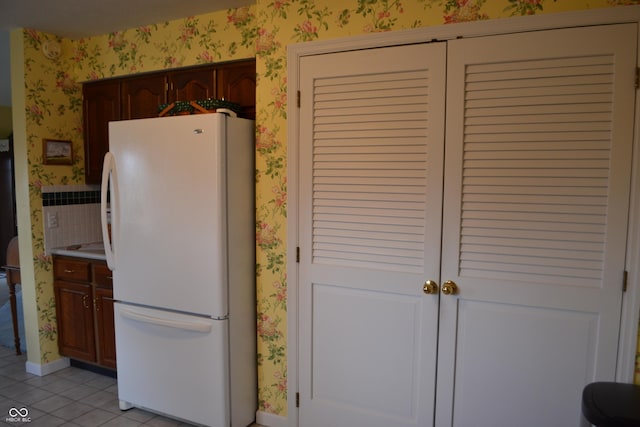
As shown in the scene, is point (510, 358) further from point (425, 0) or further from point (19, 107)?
point (19, 107)

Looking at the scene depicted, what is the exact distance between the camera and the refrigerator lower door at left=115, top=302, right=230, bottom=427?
7.03 ft

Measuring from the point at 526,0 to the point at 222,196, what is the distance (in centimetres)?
162

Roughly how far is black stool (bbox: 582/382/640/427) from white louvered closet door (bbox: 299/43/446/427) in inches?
24.9

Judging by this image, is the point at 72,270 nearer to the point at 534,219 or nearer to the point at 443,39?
the point at 443,39

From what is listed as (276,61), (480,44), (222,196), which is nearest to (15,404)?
(222,196)

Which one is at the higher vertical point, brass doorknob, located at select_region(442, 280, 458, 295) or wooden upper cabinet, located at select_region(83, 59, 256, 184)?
wooden upper cabinet, located at select_region(83, 59, 256, 184)

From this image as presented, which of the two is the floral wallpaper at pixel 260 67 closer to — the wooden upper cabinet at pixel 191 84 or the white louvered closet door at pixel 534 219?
the wooden upper cabinet at pixel 191 84

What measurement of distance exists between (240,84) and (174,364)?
172 centimetres

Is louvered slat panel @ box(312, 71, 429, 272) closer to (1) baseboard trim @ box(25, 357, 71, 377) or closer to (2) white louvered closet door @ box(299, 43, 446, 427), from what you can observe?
(2) white louvered closet door @ box(299, 43, 446, 427)

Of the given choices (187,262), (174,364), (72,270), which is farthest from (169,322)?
(72,270)

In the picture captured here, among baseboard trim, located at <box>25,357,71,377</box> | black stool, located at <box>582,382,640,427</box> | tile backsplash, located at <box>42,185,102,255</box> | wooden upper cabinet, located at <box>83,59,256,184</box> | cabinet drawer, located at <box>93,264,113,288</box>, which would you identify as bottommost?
baseboard trim, located at <box>25,357,71,377</box>

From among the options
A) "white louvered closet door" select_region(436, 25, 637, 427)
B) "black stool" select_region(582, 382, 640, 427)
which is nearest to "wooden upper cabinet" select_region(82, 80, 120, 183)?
"white louvered closet door" select_region(436, 25, 637, 427)

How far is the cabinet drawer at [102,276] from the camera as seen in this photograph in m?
2.77

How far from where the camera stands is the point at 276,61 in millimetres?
2146
